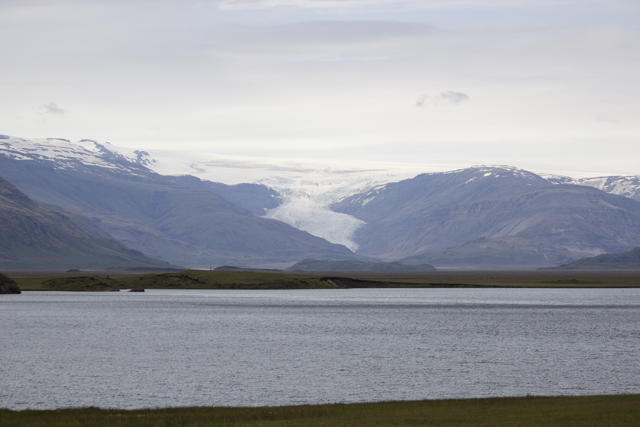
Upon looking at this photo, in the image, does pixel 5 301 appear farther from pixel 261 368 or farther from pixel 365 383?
pixel 365 383

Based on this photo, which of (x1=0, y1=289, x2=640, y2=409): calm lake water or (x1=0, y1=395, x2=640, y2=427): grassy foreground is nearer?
(x1=0, y1=395, x2=640, y2=427): grassy foreground

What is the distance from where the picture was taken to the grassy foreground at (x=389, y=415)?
3462cm

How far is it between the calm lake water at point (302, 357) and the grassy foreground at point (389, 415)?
146 inches

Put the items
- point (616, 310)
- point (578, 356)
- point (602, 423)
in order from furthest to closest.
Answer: point (616, 310)
point (578, 356)
point (602, 423)

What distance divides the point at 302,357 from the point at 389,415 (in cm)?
2497

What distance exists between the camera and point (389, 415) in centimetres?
3716

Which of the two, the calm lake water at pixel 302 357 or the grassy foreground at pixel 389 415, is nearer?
the grassy foreground at pixel 389 415

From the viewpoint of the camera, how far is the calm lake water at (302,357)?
4584 cm

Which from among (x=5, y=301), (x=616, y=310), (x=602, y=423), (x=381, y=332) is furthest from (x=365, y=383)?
(x=5, y=301)

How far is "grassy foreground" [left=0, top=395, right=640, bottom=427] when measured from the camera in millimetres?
34625

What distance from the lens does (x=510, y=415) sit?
Answer: 1420 inches

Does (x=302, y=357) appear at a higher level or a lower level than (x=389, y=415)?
lower

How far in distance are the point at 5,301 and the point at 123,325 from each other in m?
61.4

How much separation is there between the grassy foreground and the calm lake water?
3.71m
